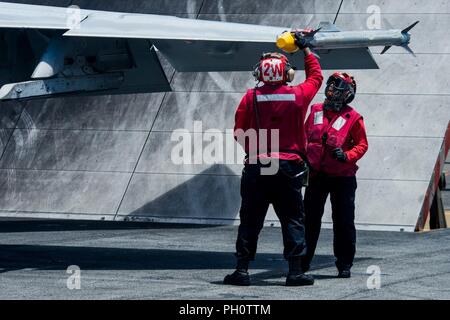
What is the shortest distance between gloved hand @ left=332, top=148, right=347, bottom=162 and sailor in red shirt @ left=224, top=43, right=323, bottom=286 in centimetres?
54

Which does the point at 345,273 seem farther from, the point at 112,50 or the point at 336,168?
the point at 112,50

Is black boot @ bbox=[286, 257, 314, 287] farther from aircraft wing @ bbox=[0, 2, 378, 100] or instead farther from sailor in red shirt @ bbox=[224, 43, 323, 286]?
aircraft wing @ bbox=[0, 2, 378, 100]

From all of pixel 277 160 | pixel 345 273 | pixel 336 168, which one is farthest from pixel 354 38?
pixel 345 273

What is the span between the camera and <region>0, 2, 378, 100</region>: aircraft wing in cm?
1240

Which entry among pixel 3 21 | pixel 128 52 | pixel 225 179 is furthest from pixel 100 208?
pixel 3 21

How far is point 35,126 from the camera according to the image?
1972 cm

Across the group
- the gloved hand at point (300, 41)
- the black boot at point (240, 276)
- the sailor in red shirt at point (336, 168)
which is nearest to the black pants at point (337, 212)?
the sailor in red shirt at point (336, 168)

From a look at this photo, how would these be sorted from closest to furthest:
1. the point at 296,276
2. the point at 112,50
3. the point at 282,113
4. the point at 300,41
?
1. the point at 282,113
2. the point at 296,276
3. the point at 300,41
4. the point at 112,50

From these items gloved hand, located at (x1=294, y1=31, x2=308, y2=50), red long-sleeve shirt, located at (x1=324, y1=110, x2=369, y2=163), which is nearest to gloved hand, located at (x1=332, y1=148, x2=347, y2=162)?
red long-sleeve shirt, located at (x1=324, y1=110, x2=369, y2=163)

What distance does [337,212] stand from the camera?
1216cm

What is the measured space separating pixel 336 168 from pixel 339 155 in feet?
0.96

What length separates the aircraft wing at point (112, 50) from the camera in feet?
40.7

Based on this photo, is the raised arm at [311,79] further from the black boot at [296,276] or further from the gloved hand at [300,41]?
the black boot at [296,276]

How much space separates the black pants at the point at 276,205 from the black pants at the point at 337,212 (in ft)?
2.64
